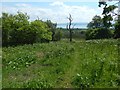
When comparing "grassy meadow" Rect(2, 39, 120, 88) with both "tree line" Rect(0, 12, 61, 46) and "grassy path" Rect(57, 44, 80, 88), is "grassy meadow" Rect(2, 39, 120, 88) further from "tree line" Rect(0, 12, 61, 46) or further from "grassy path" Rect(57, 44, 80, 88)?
"tree line" Rect(0, 12, 61, 46)

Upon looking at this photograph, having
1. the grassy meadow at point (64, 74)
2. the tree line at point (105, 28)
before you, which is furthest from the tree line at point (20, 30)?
the grassy meadow at point (64, 74)

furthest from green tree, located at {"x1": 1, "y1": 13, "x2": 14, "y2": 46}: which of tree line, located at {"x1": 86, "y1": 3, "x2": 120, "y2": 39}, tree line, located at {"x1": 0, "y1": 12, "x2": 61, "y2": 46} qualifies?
tree line, located at {"x1": 86, "y1": 3, "x2": 120, "y2": 39}

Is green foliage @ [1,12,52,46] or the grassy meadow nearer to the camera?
the grassy meadow

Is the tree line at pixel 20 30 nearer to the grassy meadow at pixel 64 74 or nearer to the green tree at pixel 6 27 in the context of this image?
the green tree at pixel 6 27

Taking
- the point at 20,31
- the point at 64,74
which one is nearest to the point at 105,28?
the point at 20,31

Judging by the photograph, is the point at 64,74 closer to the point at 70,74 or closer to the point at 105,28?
the point at 70,74

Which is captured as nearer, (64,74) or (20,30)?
(64,74)

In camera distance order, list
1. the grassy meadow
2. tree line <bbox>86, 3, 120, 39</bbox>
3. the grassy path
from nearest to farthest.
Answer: the grassy meadow → the grassy path → tree line <bbox>86, 3, 120, 39</bbox>

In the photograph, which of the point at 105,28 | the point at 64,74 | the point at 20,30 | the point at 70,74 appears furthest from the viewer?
the point at 105,28

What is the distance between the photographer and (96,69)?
15672mm

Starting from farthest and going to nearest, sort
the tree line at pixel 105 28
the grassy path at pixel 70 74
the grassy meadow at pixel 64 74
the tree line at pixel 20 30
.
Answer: the tree line at pixel 20 30
the tree line at pixel 105 28
the grassy path at pixel 70 74
the grassy meadow at pixel 64 74

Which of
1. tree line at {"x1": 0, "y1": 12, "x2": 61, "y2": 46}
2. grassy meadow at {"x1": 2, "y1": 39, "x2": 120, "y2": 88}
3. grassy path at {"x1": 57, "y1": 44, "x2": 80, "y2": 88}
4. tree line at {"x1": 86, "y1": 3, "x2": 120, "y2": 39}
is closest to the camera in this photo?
grassy meadow at {"x1": 2, "y1": 39, "x2": 120, "y2": 88}

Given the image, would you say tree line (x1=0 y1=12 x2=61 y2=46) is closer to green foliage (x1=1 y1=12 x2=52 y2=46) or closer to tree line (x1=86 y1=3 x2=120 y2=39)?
green foliage (x1=1 y1=12 x2=52 y2=46)

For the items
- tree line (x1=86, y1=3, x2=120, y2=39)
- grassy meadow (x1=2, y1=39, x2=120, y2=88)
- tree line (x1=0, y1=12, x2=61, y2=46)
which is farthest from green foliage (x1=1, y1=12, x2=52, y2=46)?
grassy meadow (x1=2, y1=39, x2=120, y2=88)
